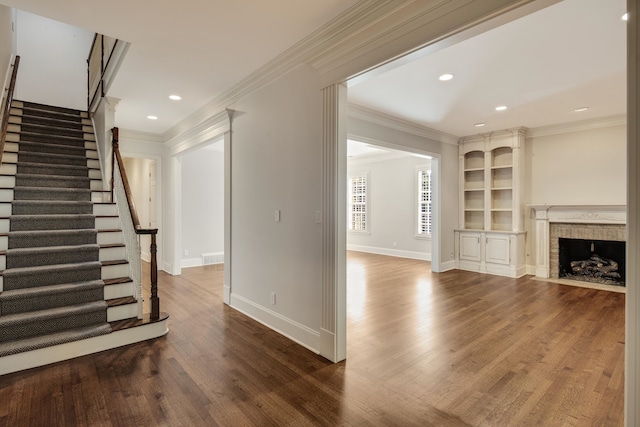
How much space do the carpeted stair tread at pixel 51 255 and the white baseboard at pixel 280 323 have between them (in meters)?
1.76

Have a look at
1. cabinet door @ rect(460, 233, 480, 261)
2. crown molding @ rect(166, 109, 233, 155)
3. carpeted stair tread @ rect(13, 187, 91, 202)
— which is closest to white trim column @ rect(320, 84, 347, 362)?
crown molding @ rect(166, 109, 233, 155)

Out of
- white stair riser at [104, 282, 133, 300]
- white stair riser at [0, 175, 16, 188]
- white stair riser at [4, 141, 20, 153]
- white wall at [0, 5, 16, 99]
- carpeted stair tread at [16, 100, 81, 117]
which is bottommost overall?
white stair riser at [104, 282, 133, 300]

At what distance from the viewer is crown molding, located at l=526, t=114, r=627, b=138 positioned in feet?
17.6

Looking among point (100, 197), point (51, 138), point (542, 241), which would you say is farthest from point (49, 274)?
point (542, 241)

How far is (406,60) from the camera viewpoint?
7.61 ft

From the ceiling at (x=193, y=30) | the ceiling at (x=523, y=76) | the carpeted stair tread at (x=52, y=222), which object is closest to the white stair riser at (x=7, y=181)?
the carpeted stair tread at (x=52, y=222)

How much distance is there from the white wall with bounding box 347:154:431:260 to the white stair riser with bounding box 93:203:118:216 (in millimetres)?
6605

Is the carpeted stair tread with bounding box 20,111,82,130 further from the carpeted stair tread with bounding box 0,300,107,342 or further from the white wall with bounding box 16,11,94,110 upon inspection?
the carpeted stair tread with bounding box 0,300,107,342

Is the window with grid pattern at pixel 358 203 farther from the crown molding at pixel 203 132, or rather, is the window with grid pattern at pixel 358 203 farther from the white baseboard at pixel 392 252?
the crown molding at pixel 203 132

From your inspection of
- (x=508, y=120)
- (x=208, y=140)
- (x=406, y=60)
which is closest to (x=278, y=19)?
(x=406, y=60)

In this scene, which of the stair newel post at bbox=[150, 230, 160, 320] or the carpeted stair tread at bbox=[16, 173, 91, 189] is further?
the carpeted stair tread at bbox=[16, 173, 91, 189]

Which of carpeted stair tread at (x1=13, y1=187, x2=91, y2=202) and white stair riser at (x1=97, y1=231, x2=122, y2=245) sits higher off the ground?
carpeted stair tread at (x1=13, y1=187, x2=91, y2=202)

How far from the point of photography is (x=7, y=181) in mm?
4055

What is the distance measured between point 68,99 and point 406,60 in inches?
Answer: 280
